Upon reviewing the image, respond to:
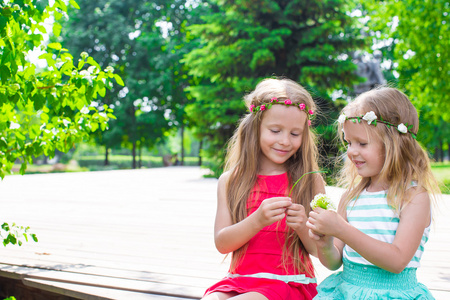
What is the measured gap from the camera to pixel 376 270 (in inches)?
75.7

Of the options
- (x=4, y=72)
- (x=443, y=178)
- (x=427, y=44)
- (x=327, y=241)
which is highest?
(x=427, y=44)

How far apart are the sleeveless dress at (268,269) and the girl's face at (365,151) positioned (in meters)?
0.49

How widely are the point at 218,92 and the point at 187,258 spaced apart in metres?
10.5

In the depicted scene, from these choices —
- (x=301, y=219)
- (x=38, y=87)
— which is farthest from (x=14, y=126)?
(x=301, y=219)

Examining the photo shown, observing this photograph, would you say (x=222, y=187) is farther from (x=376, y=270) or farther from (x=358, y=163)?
(x=376, y=270)

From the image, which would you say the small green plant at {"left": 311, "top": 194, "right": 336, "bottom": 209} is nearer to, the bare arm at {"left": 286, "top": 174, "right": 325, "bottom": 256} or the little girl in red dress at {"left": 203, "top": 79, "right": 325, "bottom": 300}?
the bare arm at {"left": 286, "top": 174, "right": 325, "bottom": 256}

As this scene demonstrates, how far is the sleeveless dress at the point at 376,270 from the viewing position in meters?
1.88

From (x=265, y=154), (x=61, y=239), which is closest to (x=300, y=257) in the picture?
(x=265, y=154)

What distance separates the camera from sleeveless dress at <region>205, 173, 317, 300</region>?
2.16 m

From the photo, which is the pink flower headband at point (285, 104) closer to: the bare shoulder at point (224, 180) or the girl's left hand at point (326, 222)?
the bare shoulder at point (224, 180)

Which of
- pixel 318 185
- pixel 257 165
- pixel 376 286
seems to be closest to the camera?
pixel 376 286

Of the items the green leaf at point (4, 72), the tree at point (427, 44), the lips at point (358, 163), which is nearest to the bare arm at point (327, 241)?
the lips at point (358, 163)

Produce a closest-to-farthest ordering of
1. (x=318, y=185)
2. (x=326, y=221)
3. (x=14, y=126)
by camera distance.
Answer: (x=326, y=221) < (x=318, y=185) < (x=14, y=126)

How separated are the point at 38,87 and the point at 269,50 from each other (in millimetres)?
11192
